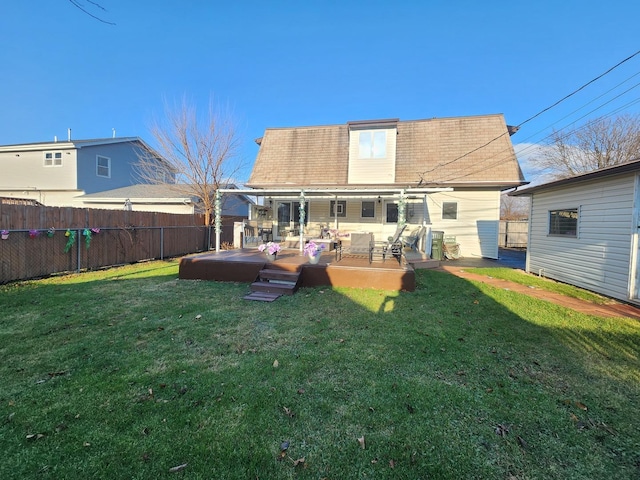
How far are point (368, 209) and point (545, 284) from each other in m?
7.62

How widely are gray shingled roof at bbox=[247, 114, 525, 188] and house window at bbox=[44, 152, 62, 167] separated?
13025mm

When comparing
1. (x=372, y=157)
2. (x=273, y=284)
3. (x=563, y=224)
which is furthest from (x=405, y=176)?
(x=273, y=284)

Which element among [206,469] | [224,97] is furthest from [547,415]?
[224,97]

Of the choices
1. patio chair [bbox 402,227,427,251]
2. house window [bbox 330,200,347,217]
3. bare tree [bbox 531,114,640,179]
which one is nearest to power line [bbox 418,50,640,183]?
Answer: patio chair [bbox 402,227,427,251]

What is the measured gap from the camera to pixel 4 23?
122 inches

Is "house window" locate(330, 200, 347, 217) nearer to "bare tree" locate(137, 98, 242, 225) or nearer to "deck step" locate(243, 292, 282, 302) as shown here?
"bare tree" locate(137, 98, 242, 225)

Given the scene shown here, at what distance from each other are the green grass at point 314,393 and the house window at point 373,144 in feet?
33.5

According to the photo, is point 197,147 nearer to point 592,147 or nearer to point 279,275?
point 279,275

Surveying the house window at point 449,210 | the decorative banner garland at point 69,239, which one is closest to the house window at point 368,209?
the house window at point 449,210

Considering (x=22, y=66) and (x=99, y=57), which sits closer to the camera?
(x=22, y=66)

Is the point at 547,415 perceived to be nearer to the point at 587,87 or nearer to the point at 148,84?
the point at 587,87

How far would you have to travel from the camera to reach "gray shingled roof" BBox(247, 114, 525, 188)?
505 inches

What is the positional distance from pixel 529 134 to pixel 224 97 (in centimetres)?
1582

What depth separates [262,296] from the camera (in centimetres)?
606
